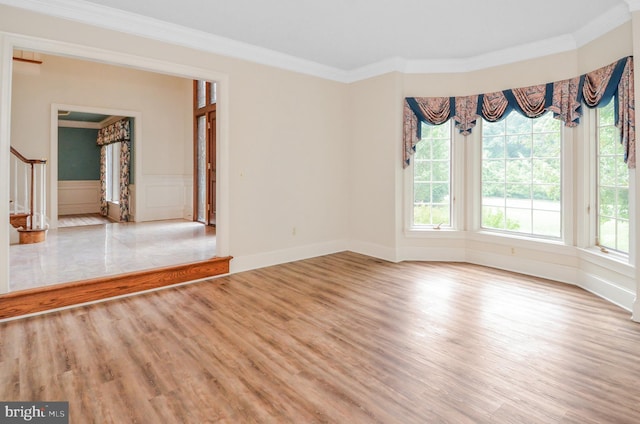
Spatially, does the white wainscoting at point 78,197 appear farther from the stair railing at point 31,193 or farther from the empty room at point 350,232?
the stair railing at point 31,193

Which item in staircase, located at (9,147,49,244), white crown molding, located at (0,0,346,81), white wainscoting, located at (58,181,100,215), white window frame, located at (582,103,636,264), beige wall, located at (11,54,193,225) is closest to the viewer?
white crown molding, located at (0,0,346,81)

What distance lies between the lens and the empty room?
2297 millimetres

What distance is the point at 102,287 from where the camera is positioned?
12.5 ft

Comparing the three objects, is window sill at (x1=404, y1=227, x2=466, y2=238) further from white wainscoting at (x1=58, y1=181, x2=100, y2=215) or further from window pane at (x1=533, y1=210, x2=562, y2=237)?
white wainscoting at (x1=58, y1=181, x2=100, y2=215)

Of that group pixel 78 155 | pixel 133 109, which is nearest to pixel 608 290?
pixel 133 109

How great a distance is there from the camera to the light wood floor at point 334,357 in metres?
2.06

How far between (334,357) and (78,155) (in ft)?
36.4

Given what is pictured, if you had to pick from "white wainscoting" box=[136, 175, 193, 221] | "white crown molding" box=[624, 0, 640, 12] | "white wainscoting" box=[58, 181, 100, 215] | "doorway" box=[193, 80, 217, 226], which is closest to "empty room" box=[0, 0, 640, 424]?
"white crown molding" box=[624, 0, 640, 12]

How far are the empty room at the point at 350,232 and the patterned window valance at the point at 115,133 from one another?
1302 millimetres

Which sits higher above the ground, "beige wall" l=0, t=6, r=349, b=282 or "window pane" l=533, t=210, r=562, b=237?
"beige wall" l=0, t=6, r=349, b=282

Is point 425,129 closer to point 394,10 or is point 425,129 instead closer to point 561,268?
point 394,10

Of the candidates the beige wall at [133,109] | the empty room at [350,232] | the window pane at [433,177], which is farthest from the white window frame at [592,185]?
the beige wall at [133,109]

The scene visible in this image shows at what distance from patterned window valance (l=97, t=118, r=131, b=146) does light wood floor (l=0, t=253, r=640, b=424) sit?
5.60m

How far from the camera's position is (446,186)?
545 centimetres
